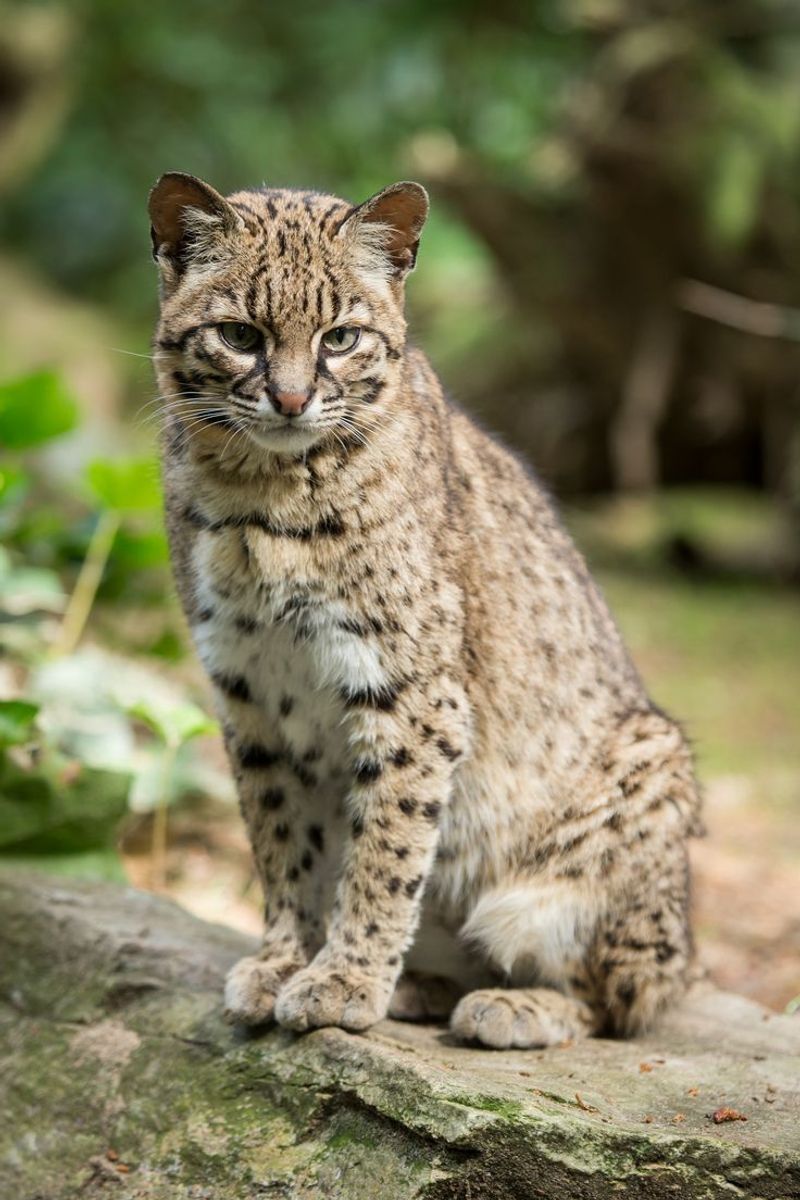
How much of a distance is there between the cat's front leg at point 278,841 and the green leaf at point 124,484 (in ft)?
6.54

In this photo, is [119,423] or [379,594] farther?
[119,423]

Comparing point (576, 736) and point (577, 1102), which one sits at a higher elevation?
point (576, 736)

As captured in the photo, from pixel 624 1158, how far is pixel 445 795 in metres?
1.22

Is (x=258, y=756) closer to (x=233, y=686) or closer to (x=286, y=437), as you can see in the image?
(x=233, y=686)

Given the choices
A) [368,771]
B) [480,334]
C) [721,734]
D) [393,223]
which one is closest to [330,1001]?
[368,771]

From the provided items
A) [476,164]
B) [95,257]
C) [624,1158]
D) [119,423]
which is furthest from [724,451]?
[624,1158]

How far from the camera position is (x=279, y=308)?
13.0ft

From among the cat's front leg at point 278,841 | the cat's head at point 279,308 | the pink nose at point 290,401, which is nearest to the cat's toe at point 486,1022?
the cat's front leg at point 278,841

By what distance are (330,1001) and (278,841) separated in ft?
1.99

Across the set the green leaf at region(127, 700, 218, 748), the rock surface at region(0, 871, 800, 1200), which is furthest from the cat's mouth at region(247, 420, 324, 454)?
the green leaf at region(127, 700, 218, 748)

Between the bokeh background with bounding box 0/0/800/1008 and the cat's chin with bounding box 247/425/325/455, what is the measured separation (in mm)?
596

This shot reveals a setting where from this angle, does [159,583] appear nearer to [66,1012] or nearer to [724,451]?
[66,1012]

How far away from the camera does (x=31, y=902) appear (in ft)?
16.6

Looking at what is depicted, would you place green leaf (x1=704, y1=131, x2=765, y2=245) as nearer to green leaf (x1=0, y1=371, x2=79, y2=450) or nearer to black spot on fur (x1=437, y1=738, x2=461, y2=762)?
green leaf (x1=0, y1=371, x2=79, y2=450)
